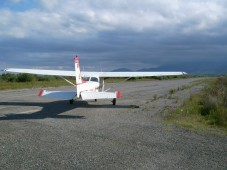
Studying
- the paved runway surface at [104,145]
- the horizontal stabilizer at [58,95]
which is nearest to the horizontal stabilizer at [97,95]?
the horizontal stabilizer at [58,95]

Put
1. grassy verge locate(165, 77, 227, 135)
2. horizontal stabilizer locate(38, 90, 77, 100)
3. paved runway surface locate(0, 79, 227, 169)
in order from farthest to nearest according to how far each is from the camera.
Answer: horizontal stabilizer locate(38, 90, 77, 100), grassy verge locate(165, 77, 227, 135), paved runway surface locate(0, 79, 227, 169)

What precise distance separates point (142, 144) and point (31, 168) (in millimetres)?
2707

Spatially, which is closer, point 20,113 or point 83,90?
point 20,113

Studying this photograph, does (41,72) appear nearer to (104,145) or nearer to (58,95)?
(58,95)

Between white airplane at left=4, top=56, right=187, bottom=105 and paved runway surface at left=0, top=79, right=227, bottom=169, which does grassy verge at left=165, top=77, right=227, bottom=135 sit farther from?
white airplane at left=4, top=56, right=187, bottom=105

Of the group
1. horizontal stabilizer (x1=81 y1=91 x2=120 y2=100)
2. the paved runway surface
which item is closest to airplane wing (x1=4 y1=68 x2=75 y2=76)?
horizontal stabilizer (x1=81 y1=91 x2=120 y2=100)

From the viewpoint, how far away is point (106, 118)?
11523 mm

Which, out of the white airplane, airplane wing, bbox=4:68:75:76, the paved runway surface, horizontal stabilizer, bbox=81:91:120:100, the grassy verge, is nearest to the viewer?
the paved runway surface

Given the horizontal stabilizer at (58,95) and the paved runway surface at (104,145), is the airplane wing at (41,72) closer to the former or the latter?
the horizontal stabilizer at (58,95)

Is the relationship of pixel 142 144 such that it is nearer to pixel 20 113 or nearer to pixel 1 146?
pixel 1 146

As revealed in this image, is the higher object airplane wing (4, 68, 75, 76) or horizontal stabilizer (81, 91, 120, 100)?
airplane wing (4, 68, 75, 76)

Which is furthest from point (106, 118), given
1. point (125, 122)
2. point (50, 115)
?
point (50, 115)

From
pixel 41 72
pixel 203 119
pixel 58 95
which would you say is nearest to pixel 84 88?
pixel 58 95

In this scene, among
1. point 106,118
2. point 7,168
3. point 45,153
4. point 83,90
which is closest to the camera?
point 7,168
